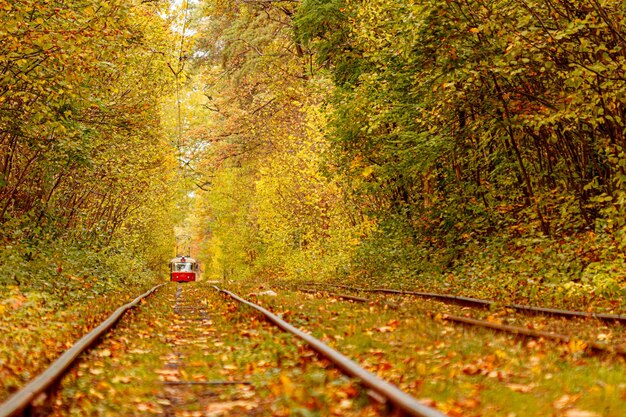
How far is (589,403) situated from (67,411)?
3963mm

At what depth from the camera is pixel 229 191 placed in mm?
58844

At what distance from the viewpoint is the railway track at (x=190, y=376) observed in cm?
537

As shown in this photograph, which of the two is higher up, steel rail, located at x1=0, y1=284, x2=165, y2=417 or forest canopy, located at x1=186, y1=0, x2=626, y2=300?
forest canopy, located at x1=186, y1=0, x2=626, y2=300

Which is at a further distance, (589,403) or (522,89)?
(522,89)

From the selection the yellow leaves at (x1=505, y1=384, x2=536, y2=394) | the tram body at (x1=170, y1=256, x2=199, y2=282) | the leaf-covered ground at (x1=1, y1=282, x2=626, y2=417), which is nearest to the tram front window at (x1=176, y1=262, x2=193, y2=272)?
the tram body at (x1=170, y1=256, x2=199, y2=282)

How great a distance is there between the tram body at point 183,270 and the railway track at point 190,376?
55091 millimetres

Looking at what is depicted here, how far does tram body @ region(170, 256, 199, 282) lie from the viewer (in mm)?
65312

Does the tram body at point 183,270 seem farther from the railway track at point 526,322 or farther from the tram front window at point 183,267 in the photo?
the railway track at point 526,322

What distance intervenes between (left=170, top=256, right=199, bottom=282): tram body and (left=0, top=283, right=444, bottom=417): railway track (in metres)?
55.1

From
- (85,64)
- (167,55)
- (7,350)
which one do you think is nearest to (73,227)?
(167,55)

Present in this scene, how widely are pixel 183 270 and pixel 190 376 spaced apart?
59687mm

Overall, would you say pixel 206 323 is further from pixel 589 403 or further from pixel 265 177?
pixel 265 177

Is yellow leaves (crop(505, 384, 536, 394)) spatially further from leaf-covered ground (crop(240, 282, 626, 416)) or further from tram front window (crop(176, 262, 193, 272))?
tram front window (crop(176, 262, 193, 272))

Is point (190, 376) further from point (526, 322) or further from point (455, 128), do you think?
point (455, 128)
